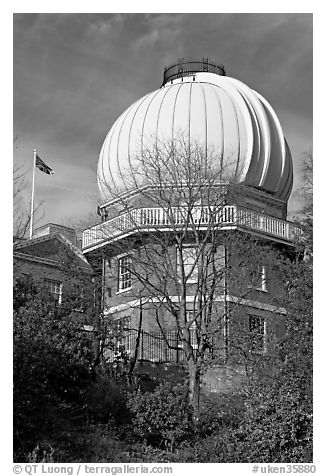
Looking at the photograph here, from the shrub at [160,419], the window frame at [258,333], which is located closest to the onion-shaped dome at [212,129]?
the window frame at [258,333]

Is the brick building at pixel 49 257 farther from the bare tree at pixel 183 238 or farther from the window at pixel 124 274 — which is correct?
the bare tree at pixel 183 238

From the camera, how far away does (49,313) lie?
17672 millimetres

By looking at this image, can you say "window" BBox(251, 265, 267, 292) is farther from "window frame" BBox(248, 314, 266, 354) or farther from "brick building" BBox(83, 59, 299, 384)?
"window frame" BBox(248, 314, 266, 354)

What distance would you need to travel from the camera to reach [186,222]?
2177cm

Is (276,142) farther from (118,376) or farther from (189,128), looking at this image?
(118,376)

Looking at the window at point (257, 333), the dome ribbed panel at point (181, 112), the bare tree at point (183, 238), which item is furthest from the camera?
the dome ribbed panel at point (181, 112)

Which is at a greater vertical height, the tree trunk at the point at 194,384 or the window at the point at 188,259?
the window at the point at 188,259

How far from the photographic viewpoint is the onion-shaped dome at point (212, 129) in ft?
89.4

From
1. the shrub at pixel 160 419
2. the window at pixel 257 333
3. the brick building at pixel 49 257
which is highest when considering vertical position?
the brick building at pixel 49 257

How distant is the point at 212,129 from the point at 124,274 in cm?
586

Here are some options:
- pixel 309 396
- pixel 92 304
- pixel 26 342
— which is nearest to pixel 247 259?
pixel 92 304

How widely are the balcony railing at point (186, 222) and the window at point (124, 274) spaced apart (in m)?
0.85

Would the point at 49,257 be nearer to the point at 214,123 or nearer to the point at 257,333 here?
the point at 214,123

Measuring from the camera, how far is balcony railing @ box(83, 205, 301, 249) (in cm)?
2278
